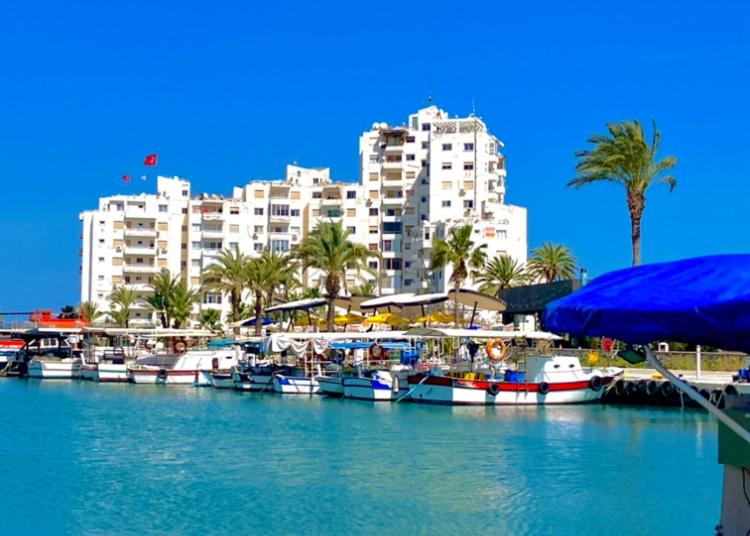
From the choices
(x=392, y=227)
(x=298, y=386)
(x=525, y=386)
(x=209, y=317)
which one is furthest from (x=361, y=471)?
(x=392, y=227)

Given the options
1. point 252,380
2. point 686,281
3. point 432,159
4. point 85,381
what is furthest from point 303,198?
point 686,281

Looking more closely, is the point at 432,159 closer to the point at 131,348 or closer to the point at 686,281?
the point at 131,348

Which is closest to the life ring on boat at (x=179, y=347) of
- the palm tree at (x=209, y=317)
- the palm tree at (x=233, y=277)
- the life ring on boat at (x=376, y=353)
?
Result: the palm tree at (x=233, y=277)

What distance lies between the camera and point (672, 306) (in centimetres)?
763

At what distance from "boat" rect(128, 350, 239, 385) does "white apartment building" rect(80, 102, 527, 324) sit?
51208 millimetres

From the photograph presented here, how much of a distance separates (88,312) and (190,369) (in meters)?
58.8

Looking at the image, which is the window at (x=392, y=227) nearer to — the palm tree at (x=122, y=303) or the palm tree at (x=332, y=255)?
the palm tree at (x=122, y=303)

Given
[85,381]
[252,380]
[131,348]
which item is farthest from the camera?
[131,348]

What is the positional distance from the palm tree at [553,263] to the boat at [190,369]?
27662 mm

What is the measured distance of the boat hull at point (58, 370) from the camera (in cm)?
7894

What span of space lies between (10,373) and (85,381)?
Result: 14.4 metres

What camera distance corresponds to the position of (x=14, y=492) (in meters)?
26.0

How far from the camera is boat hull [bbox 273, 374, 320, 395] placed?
56.7 metres

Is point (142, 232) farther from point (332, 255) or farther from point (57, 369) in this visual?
point (332, 255)
